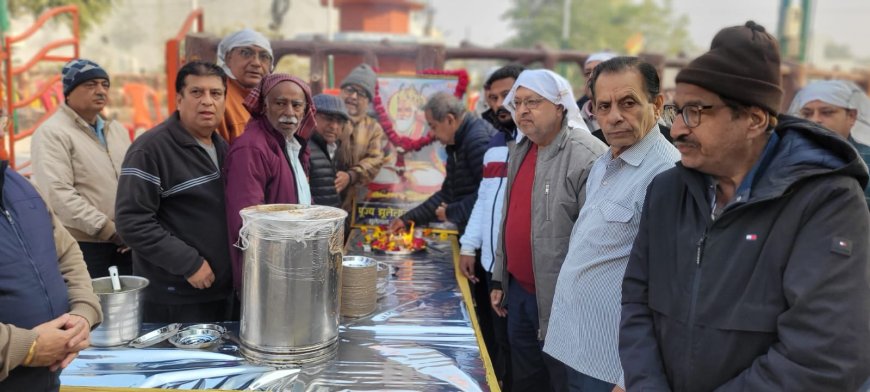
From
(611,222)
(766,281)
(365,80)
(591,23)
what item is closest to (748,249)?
(766,281)

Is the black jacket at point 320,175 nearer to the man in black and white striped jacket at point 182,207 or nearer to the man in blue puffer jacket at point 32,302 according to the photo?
the man in black and white striped jacket at point 182,207

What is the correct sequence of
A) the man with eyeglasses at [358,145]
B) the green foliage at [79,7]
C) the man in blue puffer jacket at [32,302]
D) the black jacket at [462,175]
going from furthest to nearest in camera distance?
the green foliage at [79,7] < the man with eyeglasses at [358,145] < the black jacket at [462,175] < the man in blue puffer jacket at [32,302]

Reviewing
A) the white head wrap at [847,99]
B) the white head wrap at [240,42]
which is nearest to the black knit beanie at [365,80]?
the white head wrap at [240,42]

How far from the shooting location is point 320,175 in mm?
3764

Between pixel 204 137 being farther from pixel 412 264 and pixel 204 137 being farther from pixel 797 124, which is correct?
pixel 797 124

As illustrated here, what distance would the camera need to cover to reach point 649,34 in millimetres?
45094

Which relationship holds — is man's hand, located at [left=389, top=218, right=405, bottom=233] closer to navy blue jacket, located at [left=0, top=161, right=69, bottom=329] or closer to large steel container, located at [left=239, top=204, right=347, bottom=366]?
large steel container, located at [left=239, top=204, right=347, bottom=366]

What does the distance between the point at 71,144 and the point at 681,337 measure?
10.9 feet

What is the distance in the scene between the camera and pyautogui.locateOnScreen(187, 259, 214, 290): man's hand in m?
2.54

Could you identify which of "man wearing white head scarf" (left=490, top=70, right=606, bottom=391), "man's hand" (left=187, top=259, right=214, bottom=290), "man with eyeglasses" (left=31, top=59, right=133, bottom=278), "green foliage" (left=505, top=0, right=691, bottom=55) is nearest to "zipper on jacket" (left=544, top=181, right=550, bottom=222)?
"man wearing white head scarf" (left=490, top=70, right=606, bottom=391)

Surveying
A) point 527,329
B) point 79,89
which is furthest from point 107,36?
point 527,329

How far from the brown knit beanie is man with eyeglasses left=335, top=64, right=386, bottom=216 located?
3.14 m

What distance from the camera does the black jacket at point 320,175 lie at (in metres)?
3.73

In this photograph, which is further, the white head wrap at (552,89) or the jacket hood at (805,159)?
the white head wrap at (552,89)
